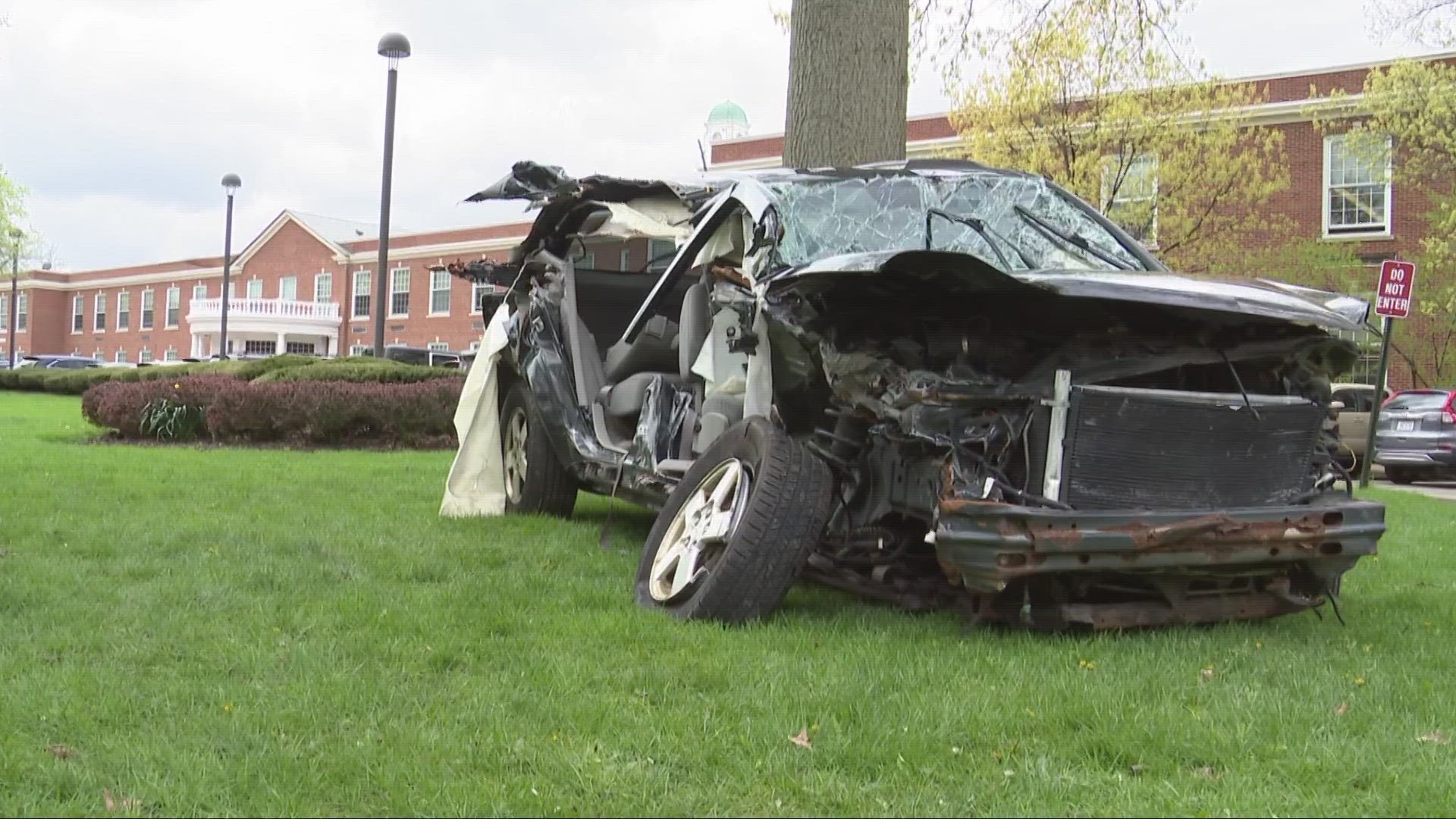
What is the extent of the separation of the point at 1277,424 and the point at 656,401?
2.76m

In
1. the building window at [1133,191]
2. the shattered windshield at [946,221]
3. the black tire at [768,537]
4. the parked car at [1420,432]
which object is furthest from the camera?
the building window at [1133,191]

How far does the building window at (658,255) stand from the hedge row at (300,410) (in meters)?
5.64

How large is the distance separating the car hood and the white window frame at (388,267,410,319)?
4699 centimetres

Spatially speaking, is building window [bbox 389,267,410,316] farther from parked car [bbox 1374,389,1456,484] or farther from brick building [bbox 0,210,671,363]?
parked car [bbox 1374,389,1456,484]

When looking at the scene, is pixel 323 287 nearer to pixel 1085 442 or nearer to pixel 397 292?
pixel 397 292

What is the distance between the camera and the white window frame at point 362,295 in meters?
50.9

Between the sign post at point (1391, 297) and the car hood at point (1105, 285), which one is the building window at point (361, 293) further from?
the car hood at point (1105, 285)

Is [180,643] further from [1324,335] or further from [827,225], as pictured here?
[1324,335]

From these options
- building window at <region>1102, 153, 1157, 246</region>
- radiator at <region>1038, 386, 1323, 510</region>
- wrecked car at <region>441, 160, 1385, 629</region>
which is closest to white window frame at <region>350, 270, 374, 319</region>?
building window at <region>1102, 153, 1157, 246</region>

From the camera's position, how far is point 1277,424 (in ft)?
13.3

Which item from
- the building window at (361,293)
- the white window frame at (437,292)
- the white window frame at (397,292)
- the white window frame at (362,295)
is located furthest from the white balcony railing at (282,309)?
the white window frame at (437,292)

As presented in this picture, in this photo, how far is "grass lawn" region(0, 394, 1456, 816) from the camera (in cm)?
268

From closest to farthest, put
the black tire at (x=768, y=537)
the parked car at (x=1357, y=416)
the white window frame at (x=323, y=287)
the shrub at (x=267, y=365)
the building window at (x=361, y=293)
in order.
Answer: the black tire at (x=768, y=537)
the shrub at (x=267, y=365)
the parked car at (x=1357, y=416)
the building window at (x=361, y=293)
the white window frame at (x=323, y=287)

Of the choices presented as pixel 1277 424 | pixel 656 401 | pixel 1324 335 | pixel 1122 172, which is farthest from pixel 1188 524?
pixel 1122 172
